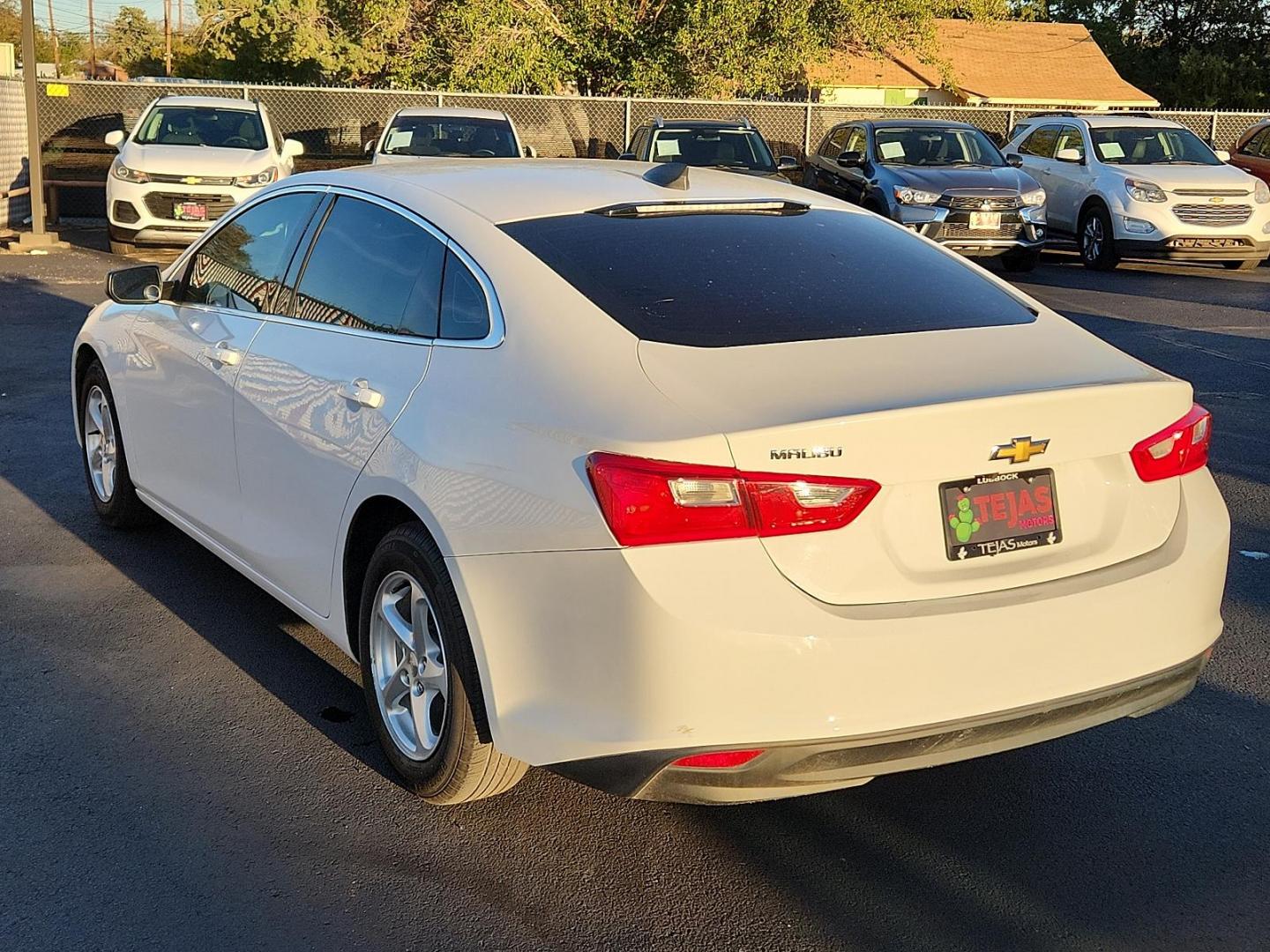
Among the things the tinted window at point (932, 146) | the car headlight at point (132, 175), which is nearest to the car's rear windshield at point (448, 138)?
the car headlight at point (132, 175)

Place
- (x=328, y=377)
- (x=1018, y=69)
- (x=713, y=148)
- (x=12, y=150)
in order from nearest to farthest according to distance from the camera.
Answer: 1. (x=328, y=377)
2. (x=713, y=148)
3. (x=12, y=150)
4. (x=1018, y=69)


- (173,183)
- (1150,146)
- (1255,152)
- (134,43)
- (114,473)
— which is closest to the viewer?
(114,473)

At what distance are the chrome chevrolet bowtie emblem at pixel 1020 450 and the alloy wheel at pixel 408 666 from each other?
1.40m

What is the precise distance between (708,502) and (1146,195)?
15008 mm

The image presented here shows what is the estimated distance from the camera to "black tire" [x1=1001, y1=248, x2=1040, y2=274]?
16312 millimetres

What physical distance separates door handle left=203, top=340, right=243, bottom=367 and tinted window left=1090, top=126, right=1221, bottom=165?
1464 cm

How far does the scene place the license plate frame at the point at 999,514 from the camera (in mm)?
3141

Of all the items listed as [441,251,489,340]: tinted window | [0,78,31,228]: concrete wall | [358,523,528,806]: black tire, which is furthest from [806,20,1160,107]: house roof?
[358,523,528,806]: black tire

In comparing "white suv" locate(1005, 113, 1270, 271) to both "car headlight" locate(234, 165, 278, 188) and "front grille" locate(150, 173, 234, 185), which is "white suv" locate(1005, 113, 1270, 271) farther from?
"front grille" locate(150, 173, 234, 185)

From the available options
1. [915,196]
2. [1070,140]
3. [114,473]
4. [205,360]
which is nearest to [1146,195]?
[1070,140]

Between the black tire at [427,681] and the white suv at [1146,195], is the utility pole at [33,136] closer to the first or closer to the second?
the white suv at [1146,195]

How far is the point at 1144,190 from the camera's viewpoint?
54.1ft

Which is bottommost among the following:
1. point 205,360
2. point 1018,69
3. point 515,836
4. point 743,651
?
point 515,836

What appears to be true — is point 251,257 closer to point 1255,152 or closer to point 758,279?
point 758,279
